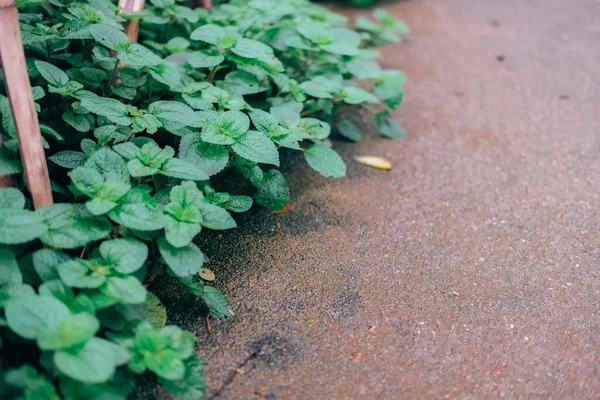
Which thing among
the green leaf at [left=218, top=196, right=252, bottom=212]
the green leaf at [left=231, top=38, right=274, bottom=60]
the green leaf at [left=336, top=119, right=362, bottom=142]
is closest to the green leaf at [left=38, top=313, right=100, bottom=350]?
the green leaf at [left=218, top=196, right=252, bottom=212]

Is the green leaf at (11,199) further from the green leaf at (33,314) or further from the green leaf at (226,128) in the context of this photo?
the green leaf at (226,128)

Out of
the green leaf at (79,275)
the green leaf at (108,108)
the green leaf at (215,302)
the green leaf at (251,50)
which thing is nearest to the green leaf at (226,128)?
the green leaf at (108,108)

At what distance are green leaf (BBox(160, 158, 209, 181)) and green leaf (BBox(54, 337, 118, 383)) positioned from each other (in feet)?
1.84

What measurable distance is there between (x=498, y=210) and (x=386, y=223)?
0.46 m

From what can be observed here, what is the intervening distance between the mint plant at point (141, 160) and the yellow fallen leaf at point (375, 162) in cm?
15

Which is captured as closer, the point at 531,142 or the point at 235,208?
the point at 235,208

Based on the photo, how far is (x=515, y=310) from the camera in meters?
1.91

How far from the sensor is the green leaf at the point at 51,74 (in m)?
1.96

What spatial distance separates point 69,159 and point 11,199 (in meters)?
0.30

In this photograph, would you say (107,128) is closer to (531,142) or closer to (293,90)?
(293,90)

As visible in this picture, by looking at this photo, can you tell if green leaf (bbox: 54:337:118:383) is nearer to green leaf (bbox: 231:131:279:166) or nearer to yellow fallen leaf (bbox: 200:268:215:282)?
yellow fallen leaf (bbox: 200:268:215:282)

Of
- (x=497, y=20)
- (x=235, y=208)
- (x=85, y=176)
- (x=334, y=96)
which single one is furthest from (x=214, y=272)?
(x=497, y=20)

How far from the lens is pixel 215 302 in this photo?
1795 millimetres

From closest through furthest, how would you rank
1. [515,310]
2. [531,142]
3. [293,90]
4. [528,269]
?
[515,310], [528,269], [293,90], [531,142]
